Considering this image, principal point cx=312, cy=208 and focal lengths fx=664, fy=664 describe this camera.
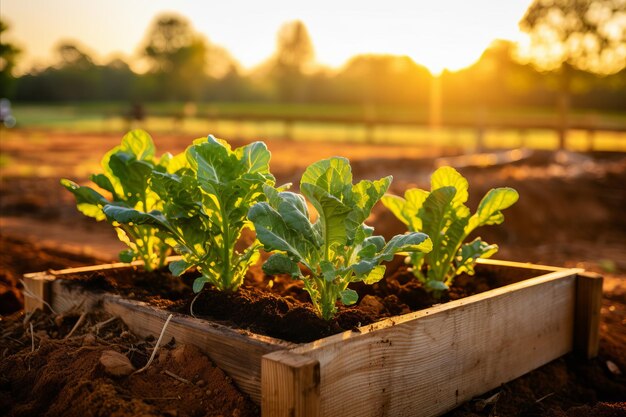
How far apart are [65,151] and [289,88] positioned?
56.5m

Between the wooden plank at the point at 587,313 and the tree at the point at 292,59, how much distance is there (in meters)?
72.7

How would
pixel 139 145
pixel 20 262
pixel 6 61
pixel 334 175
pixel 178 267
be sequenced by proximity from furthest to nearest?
pixel 6 61 < pixel 20 262 < pixel 139 145 < pixel 178 267 < pixel 334 175

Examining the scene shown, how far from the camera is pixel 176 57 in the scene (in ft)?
297

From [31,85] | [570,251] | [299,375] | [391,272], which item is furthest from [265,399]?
[31,85]

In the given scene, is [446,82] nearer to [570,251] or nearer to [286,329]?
[570,251]

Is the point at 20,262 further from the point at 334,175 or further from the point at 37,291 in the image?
the point at 334,175

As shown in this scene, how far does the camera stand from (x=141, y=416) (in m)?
1.98

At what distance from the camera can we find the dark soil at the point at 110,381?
210 cm

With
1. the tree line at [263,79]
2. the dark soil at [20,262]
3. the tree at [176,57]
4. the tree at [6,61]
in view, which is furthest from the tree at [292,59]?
the dark soil at [20,262]

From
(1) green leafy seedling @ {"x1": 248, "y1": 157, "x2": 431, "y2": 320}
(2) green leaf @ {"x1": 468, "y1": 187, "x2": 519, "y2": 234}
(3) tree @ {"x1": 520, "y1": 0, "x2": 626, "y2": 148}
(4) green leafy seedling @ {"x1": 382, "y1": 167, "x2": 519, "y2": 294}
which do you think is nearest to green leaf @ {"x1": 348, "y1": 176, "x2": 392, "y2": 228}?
(1) green leafy seedling @ {"x1": 248, "y1": 157, "x2": 431, "y2": 320}

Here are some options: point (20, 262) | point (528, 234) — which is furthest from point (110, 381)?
point (528, 234)

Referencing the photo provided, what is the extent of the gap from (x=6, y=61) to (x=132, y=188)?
5684 cm

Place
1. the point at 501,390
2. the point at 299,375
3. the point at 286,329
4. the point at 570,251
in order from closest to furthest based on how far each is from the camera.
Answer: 1. the point at 299,375
2. the point at 286,329
3. the point at 501,390
4. the point at 570,251

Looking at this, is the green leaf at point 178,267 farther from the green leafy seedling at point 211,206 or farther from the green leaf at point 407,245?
the green leaf at point 407,245
